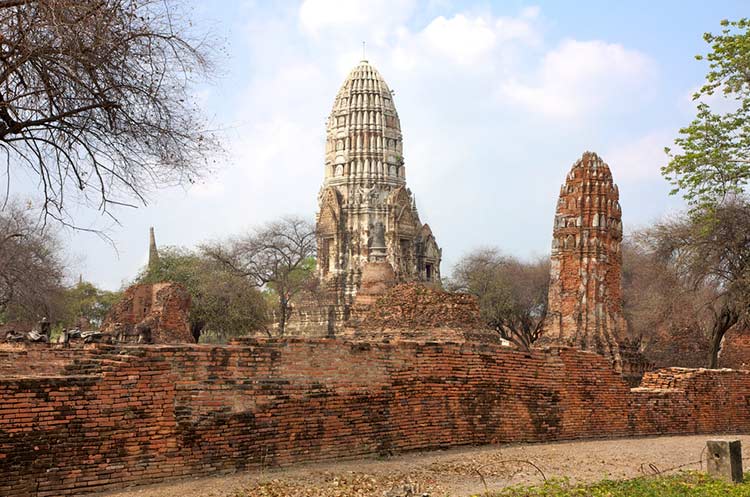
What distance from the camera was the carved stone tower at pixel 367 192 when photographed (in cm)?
5397

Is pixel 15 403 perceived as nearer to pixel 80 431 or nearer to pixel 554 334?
pixel 80 431

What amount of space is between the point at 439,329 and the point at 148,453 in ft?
29.2

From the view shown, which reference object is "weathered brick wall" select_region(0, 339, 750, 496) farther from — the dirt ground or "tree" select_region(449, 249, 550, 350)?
"tree" select_region(449, 249, 550, 350)

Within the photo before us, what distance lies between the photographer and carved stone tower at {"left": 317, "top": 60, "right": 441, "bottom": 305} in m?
54.0

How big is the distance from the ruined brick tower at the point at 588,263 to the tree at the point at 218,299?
55.9 feet

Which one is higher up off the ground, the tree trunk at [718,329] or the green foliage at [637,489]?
the tree trunk at [718,329]

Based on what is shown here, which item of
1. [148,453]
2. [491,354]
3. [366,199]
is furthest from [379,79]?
[148,453]

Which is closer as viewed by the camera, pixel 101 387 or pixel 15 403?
pixel 15 403

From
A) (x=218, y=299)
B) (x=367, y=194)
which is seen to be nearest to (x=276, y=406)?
(x=218, y=299)

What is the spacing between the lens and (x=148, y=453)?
854 cm

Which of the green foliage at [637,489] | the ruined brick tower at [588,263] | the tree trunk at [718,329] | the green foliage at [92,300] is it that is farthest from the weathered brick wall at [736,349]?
the green foliage at [92,300]

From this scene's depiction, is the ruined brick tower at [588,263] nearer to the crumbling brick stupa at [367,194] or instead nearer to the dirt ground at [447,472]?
the dirt ground at [447,472]

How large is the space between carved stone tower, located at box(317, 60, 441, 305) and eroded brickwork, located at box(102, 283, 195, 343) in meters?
28.7

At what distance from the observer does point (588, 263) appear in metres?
20.1
